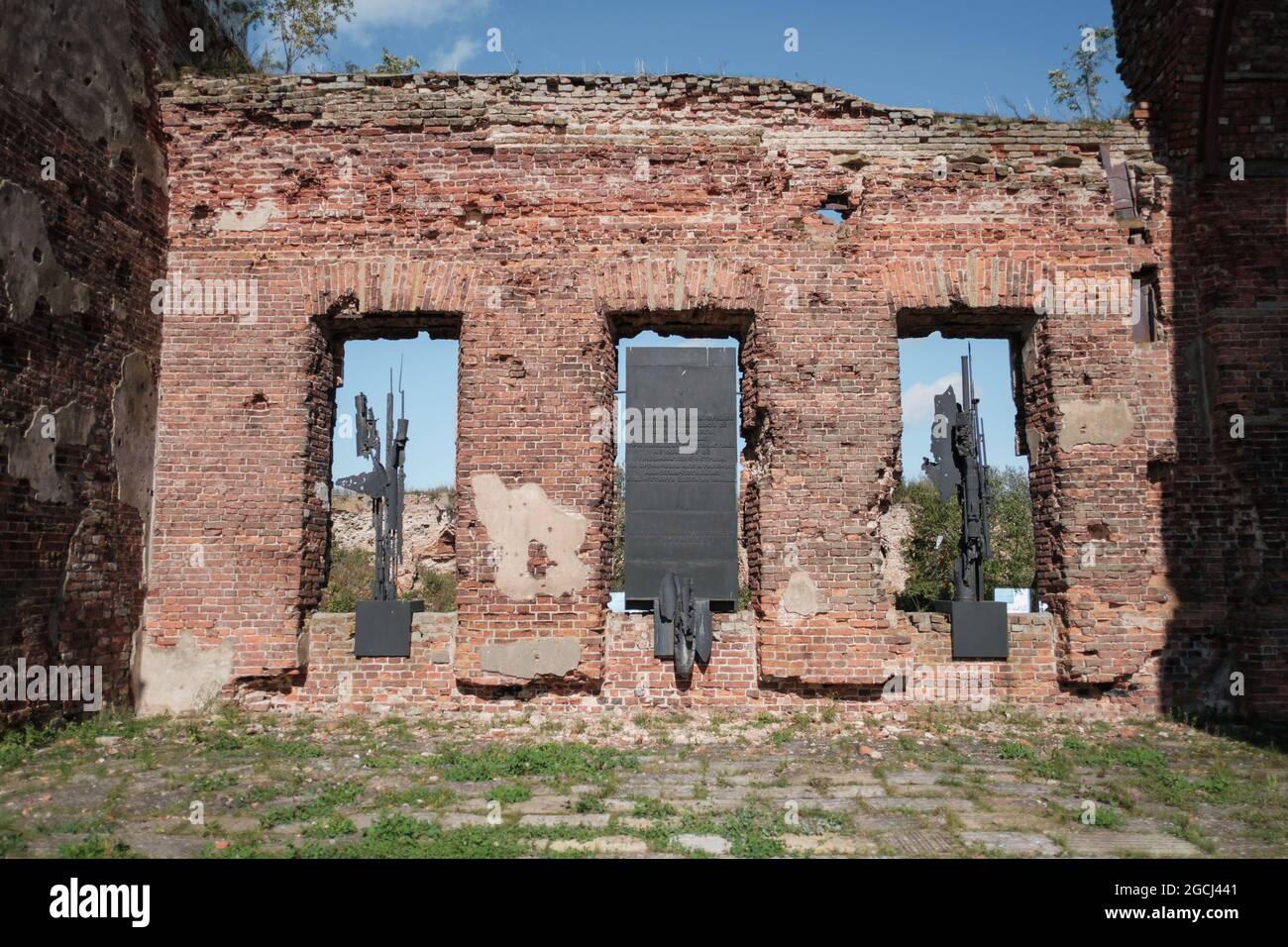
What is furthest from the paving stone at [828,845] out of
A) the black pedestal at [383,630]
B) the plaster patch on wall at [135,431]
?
the plaster patch on wall at [135,431]

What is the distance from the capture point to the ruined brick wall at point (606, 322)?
7.75 m

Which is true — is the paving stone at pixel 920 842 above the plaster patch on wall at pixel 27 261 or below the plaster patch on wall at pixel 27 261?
below

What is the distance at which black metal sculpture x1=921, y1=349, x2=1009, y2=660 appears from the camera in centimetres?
782

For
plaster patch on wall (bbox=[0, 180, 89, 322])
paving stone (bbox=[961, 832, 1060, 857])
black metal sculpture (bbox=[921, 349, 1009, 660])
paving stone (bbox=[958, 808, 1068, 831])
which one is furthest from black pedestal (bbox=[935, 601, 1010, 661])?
plaster patch on wall (bbox=[0, 180, 89, 322])

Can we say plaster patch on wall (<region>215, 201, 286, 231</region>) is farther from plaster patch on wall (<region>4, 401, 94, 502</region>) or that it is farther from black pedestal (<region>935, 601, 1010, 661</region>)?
black pedestal (<region>935, 601, 1010, 661</region>)

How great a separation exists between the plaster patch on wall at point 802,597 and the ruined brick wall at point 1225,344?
323cm

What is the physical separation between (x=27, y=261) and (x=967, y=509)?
823 cm

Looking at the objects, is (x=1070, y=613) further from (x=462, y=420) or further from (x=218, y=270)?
(x=218, y=270)

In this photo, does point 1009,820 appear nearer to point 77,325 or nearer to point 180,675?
point 180,675

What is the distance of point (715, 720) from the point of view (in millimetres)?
7512

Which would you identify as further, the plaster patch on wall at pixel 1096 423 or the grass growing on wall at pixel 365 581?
the grass growing on wall at pixel 365 581

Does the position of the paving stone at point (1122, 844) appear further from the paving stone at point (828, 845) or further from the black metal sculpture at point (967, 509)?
the black metal sculpture at point (967, 509)

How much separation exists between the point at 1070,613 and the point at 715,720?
3365mm

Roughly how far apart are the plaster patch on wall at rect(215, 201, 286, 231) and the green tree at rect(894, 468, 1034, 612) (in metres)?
13.7
